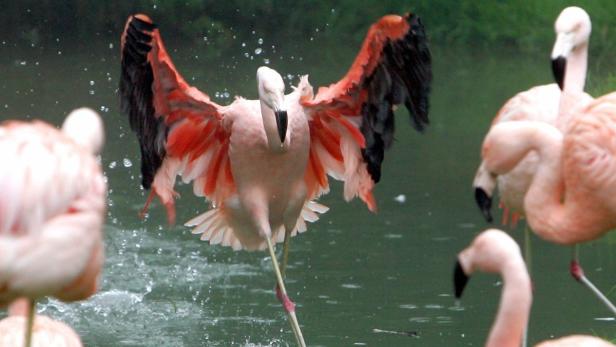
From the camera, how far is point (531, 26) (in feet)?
51.8

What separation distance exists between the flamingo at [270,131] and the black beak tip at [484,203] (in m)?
0.62

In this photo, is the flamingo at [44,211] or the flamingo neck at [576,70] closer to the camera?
the flamingo at [44,211]

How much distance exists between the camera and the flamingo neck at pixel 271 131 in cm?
516

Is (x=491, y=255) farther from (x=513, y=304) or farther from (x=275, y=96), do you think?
(x=275, y=96)

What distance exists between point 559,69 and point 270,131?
106 cm

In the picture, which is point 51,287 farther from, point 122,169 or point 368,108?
point 122,169

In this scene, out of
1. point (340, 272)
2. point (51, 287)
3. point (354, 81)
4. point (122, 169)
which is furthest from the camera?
point (122, 169)

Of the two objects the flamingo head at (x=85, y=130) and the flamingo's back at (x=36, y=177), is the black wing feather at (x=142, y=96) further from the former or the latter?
the flamingo's back at (x=36, y=177)

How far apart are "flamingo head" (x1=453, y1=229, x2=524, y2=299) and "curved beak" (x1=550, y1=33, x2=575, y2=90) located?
1601 mm

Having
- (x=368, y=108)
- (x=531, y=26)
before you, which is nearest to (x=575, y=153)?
(x=368, y=108)

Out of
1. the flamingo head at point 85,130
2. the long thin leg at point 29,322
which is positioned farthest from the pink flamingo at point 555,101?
the long thin leg at point 29,322

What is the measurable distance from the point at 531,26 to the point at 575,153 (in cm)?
1150

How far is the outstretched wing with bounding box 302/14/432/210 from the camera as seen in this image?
16.1ft

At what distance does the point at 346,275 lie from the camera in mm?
6551
